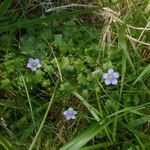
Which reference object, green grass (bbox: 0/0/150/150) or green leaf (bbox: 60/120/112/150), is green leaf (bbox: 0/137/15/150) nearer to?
green grass (bbox: 0/0/150/150)

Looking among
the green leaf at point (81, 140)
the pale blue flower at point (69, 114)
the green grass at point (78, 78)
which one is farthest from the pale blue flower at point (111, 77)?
the green leaf at point (81, 140)

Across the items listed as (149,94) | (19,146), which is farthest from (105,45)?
(19,146)

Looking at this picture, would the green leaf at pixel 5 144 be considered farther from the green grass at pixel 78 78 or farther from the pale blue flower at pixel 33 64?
the pale blue flower at pixel 33 64

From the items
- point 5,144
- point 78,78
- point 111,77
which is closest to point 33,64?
point 78,78

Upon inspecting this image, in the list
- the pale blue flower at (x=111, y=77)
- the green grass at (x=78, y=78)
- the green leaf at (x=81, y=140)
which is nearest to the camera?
the green leaf at (x=81, y=140)

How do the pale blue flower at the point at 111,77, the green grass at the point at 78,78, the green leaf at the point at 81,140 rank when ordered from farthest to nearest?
1. the pale blue flower at the point at 111,77
2. the green grass at the point at 78,78
3. the green leaf at the point at 81,140

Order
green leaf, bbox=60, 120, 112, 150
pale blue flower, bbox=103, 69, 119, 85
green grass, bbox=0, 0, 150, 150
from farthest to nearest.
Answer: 1. pale blue flower, bbox=103, 69, 119, 85
2. green grass, bbox=0, 0, 150, 150
3. green leaf, bbox=60, 120, 112, 150

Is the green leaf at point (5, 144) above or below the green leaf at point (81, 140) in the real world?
below

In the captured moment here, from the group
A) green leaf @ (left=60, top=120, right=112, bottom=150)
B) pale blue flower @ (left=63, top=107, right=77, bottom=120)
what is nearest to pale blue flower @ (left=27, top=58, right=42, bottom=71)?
pale blue flower @ (left=63, top=107, right=77, bottom=120)
